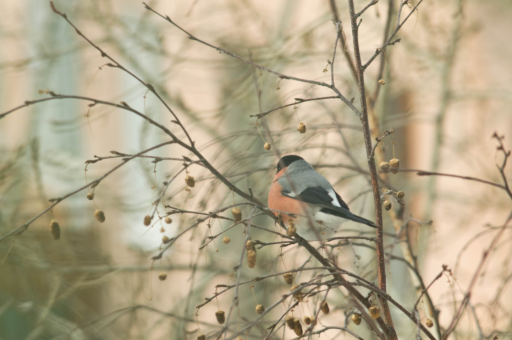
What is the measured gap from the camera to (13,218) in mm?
3295

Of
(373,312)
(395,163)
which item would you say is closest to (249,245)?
(373,312)

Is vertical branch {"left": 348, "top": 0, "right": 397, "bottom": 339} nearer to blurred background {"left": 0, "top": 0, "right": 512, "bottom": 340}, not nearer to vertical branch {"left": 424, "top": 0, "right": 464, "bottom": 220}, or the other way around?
blurred background {"left": 0, "top": 0, "right": 512, "bottom": 340}

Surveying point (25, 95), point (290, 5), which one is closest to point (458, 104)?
point (290, 5)

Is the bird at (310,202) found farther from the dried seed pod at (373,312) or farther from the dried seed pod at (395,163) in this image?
the dried seed pod at (373,312)

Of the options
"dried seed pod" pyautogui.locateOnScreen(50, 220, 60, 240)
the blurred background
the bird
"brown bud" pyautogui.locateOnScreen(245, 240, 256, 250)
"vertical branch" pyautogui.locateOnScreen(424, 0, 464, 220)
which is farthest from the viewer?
"vertical branch" pyautogui.locateOnScreen(424, 0, 464, 220)

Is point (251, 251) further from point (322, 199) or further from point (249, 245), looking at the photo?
point (322, 199)

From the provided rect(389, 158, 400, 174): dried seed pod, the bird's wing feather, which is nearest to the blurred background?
the bird's wing feather

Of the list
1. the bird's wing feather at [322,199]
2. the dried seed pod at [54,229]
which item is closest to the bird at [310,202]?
the bird's wing feather at [322,199]

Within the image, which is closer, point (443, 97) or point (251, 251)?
point (251, 251)

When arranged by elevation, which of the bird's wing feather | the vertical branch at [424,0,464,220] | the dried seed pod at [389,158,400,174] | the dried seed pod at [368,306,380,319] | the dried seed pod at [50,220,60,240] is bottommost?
the dried seed pod at [368,306,380,319]

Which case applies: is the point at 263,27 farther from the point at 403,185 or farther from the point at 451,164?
the point at 451,164

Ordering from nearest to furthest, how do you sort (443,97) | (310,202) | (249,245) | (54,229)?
(249,245) < (54,229) < (310,202) < (443,97)

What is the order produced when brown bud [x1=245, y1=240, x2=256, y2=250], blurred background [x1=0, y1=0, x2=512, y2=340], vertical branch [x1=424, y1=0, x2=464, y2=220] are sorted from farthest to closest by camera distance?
1. vertical branch [x1=424, y1=0, x2=464, y2=220]
2. blurred background [x1=0, y1=0, x2=512, y2=340]
3. brown bud [x1=245, y1=240, x2=256, y2=250]

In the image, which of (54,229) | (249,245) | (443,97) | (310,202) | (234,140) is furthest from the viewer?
(443,97)
